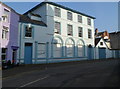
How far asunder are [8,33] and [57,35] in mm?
9208

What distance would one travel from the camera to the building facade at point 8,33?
1605 cm

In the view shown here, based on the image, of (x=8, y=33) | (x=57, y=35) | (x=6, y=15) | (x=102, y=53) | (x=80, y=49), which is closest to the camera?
(x=6, y=15)

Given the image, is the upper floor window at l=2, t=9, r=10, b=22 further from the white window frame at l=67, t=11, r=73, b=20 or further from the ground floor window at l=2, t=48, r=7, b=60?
the white window frame at l=67, t=11, r=73, b=20

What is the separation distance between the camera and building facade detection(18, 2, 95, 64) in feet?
68.4

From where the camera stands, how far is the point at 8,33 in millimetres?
17250

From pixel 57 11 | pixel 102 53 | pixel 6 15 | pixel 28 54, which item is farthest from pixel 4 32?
pixel 102 53

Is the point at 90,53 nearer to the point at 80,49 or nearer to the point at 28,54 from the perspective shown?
the point at 80,49

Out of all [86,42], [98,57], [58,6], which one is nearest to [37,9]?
[58,6]

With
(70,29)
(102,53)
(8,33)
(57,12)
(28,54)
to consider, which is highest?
(57,12)

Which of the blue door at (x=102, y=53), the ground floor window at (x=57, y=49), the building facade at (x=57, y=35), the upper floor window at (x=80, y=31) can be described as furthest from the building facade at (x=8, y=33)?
the blue door at (x=102, y=53)

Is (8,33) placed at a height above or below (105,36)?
below

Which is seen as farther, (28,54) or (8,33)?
(28,54)

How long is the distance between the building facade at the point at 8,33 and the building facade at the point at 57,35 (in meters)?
1.08

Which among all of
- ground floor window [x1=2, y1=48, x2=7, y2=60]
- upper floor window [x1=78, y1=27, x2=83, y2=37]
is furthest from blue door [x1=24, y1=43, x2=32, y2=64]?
upper floor window [x1=78, y1=27, x2=83, y2=37]
